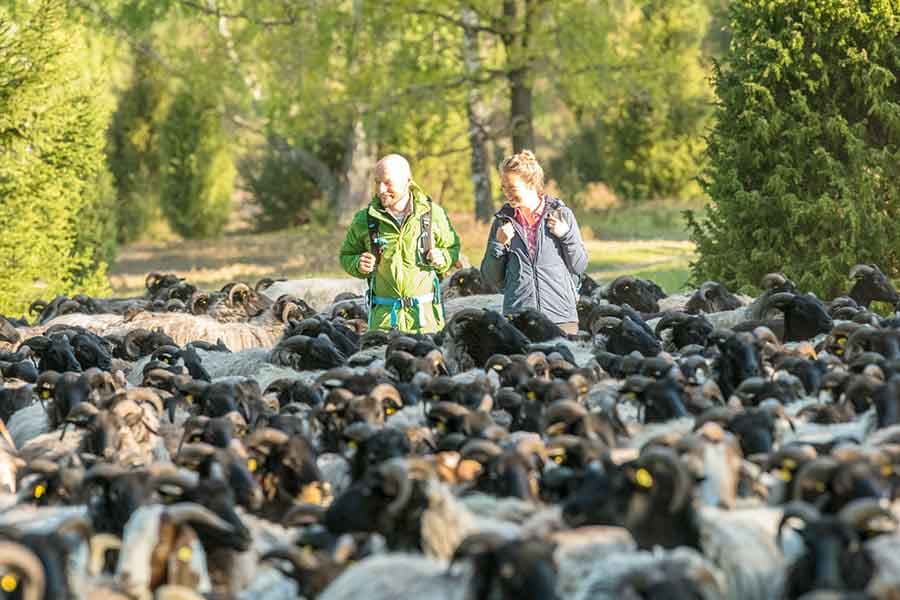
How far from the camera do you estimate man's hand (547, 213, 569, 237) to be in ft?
33.8

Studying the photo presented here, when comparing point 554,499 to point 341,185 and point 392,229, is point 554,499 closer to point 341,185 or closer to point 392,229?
point 392,229

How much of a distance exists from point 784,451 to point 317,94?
25182 millimetres

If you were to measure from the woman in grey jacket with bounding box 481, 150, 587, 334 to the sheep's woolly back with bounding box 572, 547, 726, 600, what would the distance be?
14.6 ft

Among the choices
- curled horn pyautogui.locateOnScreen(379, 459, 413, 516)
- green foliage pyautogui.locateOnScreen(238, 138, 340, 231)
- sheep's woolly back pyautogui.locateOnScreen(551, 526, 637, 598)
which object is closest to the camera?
sheep's woolly back pyautogui.locateOnScreen(551, 526, 637, 598)

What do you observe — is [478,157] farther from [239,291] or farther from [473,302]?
[473,302]

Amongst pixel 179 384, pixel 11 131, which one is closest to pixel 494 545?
pixel 179 384

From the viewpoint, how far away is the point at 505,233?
33.9 ft

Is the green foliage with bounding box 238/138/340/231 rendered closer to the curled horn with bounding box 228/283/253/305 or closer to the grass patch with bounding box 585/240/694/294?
the grass patch with bounding box 585/240/694/294

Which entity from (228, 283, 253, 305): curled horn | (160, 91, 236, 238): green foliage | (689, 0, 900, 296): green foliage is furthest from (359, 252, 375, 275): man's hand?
(160, 91, 236, 238): green foliage

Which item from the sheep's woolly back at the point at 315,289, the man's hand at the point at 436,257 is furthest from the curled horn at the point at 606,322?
the sheep's woolly back at the point at 315,289

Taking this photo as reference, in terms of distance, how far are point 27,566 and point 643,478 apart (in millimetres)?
2429

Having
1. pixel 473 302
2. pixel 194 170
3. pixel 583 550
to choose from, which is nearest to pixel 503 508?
pixel 583 550

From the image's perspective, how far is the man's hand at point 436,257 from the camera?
35.2 ft

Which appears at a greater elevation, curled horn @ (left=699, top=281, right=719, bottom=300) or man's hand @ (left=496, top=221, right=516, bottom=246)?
man's hand @ (left=496, top=221, right=516, bottom=246)
